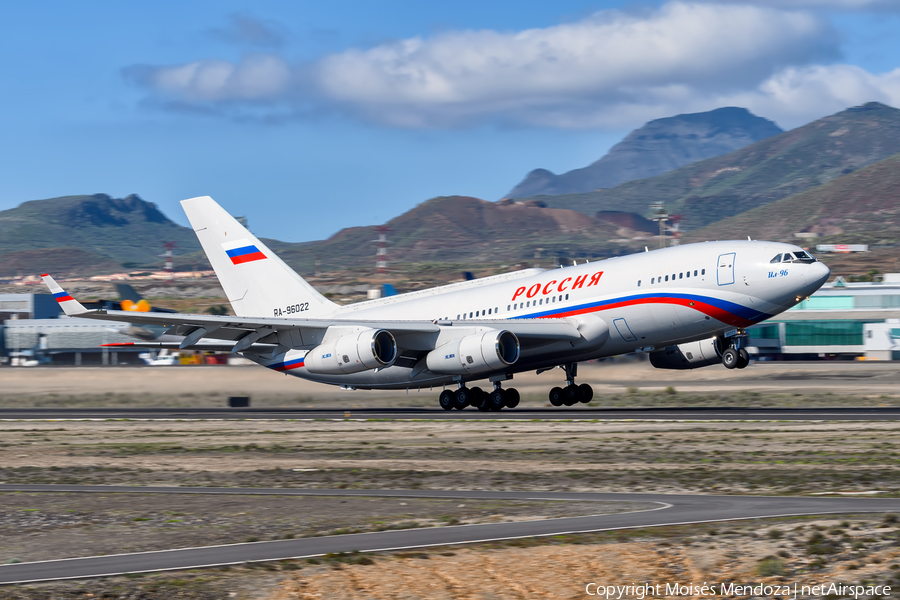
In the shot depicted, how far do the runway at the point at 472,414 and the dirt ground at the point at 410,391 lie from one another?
53.1 inches

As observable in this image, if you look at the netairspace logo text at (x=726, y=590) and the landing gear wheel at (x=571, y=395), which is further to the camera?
the landing gear wheel at (x=571, y=395)

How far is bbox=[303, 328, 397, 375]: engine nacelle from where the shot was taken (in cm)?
3991

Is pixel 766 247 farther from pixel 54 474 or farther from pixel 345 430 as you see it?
pixel 54 474

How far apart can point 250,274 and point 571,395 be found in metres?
17.1

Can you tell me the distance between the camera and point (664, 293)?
38.0 m

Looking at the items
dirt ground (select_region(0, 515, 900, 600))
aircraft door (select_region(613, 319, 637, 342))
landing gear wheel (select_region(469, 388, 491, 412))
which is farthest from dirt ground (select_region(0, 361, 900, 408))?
dirt ground (select_region(0, 515, 900, 600))

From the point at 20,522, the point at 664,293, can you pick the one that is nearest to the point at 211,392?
the point at 664,293

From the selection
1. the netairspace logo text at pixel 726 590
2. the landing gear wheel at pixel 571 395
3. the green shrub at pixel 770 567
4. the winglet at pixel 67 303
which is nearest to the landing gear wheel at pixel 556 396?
the landing gear wheel at pixel 571 395

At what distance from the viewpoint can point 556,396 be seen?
143 ft

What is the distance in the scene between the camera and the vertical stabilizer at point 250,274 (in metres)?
49.6

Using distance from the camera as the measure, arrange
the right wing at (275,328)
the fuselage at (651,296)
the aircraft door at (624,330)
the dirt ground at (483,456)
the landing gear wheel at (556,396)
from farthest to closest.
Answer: the landing gear wheel at (556,396) → the right wing at (275,328) → the aircraft door at (624,330) → the fuselage at (651,296) → the dirt ground at (483,456)

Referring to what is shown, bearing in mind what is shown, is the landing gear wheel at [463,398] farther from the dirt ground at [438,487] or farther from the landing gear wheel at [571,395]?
the dirt ground at [438,487]

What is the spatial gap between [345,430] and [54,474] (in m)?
12.3

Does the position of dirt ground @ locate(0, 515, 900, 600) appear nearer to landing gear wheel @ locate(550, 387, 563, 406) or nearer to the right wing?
the right wing
